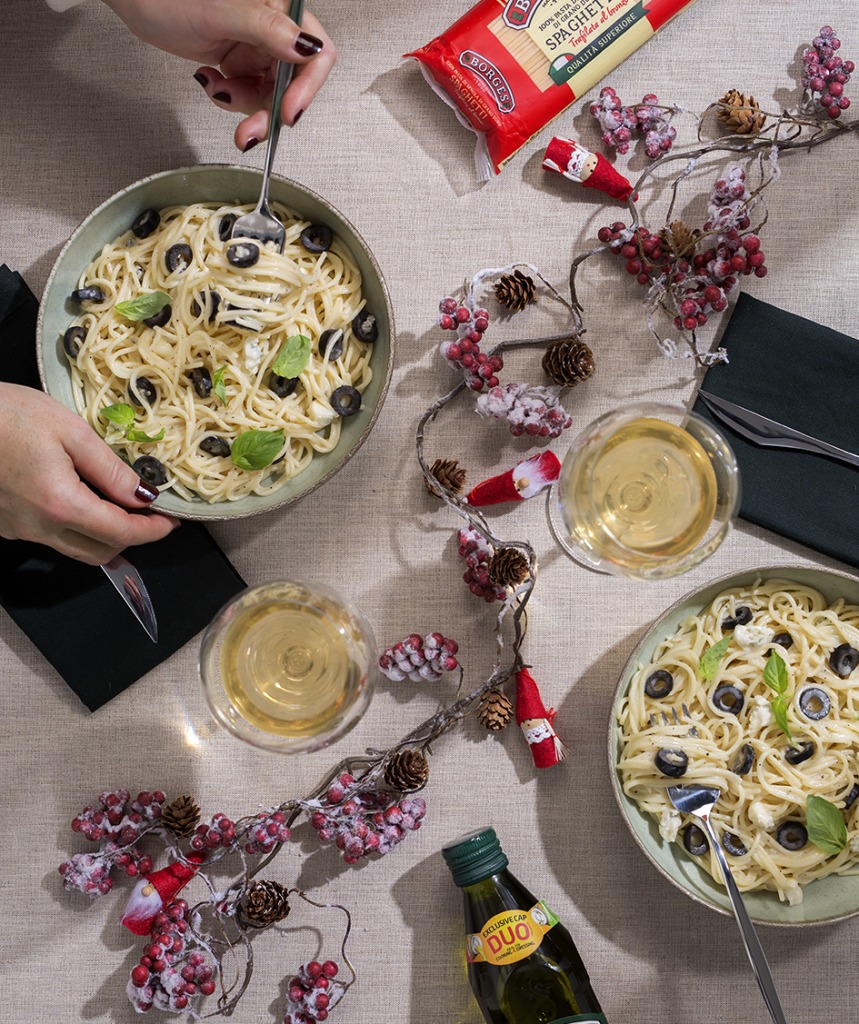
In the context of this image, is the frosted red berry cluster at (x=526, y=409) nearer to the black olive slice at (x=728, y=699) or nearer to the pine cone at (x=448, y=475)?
the pine cone at (x=448, y=475)

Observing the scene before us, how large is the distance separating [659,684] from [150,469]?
1.00 m

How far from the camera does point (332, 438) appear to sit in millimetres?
1673

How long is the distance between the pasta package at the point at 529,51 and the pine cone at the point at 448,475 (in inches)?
24.5

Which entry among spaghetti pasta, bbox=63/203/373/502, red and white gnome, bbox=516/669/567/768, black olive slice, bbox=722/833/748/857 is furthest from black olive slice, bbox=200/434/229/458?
black olive slice, bbox=722/833/748/857

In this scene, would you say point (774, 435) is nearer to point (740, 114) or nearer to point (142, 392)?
point (740, 114)

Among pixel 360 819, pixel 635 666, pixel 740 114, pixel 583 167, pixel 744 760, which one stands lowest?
pixel 360 819

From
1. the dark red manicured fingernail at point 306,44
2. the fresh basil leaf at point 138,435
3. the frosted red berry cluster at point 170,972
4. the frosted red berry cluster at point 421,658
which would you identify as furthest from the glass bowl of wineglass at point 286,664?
the dark red manicured fingernail at point 306,44

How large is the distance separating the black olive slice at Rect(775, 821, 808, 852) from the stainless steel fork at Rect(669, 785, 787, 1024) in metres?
0.11

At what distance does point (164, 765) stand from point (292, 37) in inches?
52.9

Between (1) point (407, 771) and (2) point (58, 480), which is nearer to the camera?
(2) point (58, 480)

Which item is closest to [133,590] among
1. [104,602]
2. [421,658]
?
[104,602]

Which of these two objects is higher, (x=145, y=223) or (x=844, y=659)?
(x=145, y=223)

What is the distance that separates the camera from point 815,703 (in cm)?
166

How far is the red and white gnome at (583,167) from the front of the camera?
1.73m
